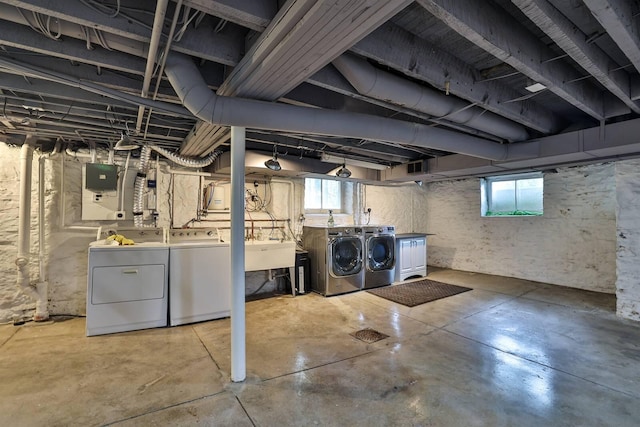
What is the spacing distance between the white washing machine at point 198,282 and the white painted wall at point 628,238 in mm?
4618

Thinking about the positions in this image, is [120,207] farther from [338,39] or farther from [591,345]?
[591,345]

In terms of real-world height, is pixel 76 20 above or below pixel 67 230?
above

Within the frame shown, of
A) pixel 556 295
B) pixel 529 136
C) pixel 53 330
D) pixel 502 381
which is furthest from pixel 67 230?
pixel 556 295

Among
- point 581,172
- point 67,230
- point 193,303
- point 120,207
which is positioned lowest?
point 193,303

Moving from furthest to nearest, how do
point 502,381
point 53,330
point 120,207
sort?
point 120,207 < point 53,330 < point 502,381

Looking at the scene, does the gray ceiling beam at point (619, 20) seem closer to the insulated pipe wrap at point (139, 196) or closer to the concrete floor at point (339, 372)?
the concrete floor at point (339, 372)

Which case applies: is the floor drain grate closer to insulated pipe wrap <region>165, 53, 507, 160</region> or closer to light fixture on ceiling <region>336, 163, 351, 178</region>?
insulated pipe wrap <region>165, 53, 507, 160</region>

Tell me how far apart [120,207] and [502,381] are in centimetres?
434

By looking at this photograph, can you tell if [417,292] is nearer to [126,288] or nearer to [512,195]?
[512,195]

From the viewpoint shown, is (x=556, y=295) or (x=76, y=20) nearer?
(x=76, y=20)

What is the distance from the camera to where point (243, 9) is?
1.34m

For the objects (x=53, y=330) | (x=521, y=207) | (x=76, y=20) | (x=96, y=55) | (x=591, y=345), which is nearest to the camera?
(x=76, y=20)

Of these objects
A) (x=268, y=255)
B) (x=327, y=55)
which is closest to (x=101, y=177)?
(x=268, y=255)

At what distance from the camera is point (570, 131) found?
326 centimetres
